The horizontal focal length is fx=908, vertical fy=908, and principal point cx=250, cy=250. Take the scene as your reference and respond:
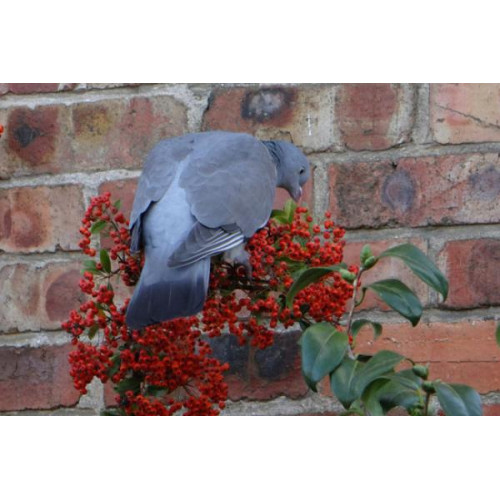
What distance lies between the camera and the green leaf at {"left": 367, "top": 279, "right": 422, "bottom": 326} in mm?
948

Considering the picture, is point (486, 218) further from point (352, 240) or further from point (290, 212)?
point (290, 212)

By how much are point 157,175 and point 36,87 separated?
406 mm

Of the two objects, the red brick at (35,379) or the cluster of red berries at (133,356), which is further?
the red brick at (35,379)

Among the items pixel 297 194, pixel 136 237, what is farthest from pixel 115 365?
pixel 297 194

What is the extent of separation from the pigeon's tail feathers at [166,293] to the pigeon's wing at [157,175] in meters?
0.06

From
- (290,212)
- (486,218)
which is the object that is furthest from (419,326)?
(290,212)

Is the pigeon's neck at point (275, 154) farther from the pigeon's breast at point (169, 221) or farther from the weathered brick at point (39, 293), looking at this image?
the weathered brick at point (39, 293)

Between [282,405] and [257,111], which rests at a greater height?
[257,111]

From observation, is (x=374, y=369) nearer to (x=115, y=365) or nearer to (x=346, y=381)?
(x=346, y=381)

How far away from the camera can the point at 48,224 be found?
59.0 inches

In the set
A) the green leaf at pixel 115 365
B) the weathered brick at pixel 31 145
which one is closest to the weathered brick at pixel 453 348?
the green leaf at pixel 115 365

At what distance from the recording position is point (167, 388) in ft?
3.57

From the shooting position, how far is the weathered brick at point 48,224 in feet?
4.91

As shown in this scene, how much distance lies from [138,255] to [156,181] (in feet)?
0.40
